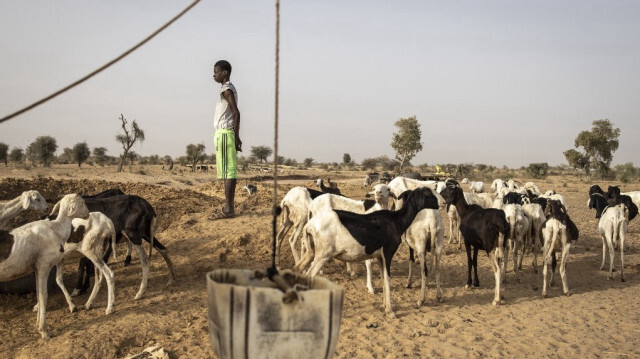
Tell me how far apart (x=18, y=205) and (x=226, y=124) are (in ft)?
13.4

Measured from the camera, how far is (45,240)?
6199mm

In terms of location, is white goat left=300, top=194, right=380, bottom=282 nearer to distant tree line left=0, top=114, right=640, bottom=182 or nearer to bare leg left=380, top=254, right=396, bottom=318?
bare leg left=380, top=254, right=396, bottom=318

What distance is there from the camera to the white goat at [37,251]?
5918 mm

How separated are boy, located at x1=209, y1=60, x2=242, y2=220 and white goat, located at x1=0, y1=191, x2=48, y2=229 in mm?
3453

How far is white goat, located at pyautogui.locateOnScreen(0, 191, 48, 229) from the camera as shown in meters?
→ 6.92

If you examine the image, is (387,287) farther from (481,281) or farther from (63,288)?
(63,288)

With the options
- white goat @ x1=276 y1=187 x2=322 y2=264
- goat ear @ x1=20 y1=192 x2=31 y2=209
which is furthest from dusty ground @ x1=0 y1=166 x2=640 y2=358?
goat ear @ x1=20 y1=192 x2=31 y2=209

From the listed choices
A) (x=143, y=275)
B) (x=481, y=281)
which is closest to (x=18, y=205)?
(x=143, y=275)

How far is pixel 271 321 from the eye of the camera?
7.23 feet

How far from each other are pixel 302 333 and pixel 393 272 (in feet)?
26.1

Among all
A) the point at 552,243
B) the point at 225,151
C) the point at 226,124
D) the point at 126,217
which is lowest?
the point at 552,243

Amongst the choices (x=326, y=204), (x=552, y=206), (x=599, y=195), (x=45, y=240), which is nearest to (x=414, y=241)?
(x=326, y=204)

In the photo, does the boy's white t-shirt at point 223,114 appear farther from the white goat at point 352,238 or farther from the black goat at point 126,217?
the white goat at point 352,238

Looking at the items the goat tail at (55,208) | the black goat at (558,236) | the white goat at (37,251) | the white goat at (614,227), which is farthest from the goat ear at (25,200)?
the white goat at (614,227)
